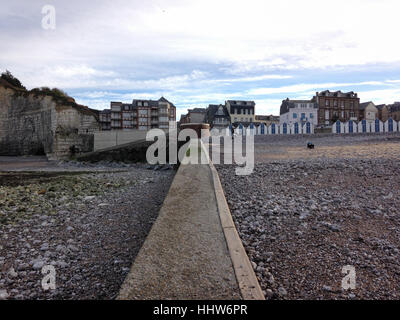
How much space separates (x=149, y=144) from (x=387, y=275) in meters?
15.9

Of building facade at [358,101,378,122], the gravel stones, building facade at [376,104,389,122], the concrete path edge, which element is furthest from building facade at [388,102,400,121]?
the concrete path edge

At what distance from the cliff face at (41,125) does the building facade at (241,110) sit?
3961 centimetres

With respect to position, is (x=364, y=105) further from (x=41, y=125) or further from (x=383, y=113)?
(x=41, y=125)

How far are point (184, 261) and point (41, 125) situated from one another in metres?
34.5

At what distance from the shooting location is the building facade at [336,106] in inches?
2336

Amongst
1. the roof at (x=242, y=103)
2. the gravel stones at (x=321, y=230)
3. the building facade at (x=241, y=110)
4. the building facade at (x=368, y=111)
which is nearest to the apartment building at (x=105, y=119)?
the building facade at (x=241, y=110)

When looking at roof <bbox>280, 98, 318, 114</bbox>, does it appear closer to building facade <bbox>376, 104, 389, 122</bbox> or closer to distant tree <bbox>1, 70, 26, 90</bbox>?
building facade <bbox>376, 104, 389, 122</bbox>

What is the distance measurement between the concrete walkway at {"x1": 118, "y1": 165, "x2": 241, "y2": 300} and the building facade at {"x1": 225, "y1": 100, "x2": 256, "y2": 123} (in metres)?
61.1

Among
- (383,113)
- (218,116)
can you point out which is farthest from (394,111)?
(218,116)

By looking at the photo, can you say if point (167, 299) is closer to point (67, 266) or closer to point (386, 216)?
point (67, 266)

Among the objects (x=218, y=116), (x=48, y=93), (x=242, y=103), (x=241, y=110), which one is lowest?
(x=48, y=93)

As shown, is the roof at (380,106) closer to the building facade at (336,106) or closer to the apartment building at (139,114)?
the building facade at (336,106)

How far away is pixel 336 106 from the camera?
60.3 meters

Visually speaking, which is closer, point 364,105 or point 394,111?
point 364,105
